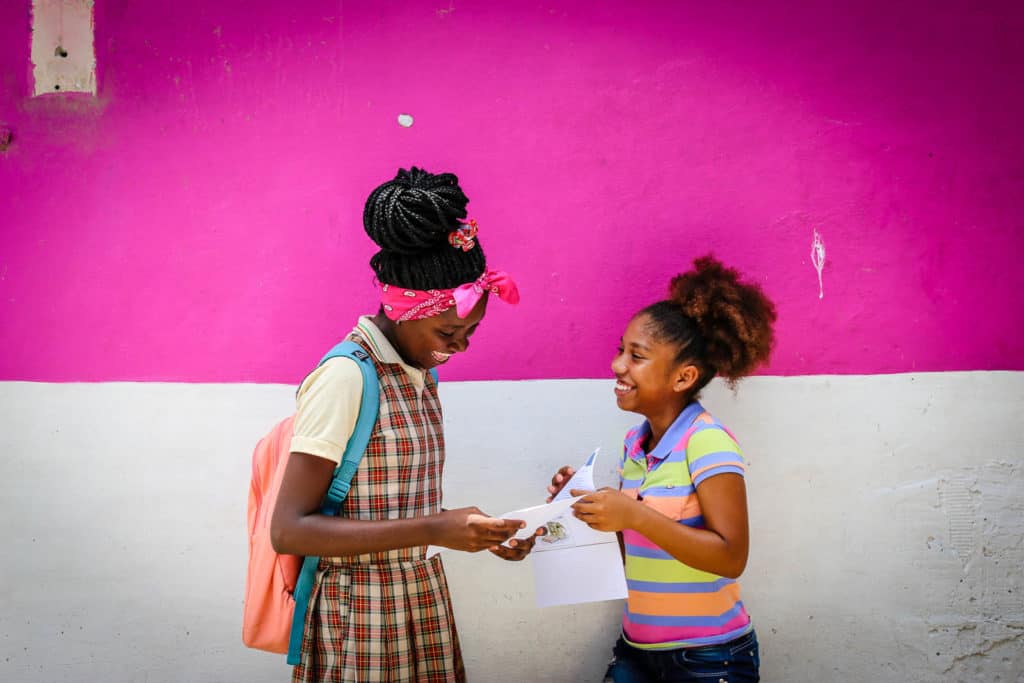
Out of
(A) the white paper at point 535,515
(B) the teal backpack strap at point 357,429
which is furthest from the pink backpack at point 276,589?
(A) the white paper at point 535,515

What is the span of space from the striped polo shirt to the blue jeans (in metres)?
0.02

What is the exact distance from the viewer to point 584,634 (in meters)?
3.06

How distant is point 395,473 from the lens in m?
2.03

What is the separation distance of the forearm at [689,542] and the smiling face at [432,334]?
0.65 metres

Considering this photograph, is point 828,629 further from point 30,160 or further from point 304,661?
point 30,160

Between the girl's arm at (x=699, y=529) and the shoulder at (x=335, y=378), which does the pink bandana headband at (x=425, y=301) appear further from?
the girl's arm at (x=699, y=529)

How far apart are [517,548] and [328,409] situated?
0.76m

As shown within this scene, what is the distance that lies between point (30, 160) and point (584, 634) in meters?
2.80

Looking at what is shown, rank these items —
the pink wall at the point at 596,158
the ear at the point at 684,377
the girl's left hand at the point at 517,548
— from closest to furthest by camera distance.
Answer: the girl's left hand at the point at 517,548, the ear at the point at 684,377, the pink wall at the point at 596,158

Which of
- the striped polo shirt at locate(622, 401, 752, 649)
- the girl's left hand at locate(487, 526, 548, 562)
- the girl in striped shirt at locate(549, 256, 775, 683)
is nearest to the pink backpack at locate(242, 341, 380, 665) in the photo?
the girl's left hand at locate(487, 526, 548, 562)

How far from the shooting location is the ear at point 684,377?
2359 millimetres

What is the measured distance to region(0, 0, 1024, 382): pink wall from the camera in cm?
297

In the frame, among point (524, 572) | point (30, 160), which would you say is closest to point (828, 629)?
point (524, 572)

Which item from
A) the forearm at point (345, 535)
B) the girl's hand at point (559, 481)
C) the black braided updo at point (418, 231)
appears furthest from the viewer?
the girl's hand at point (559, 481)
